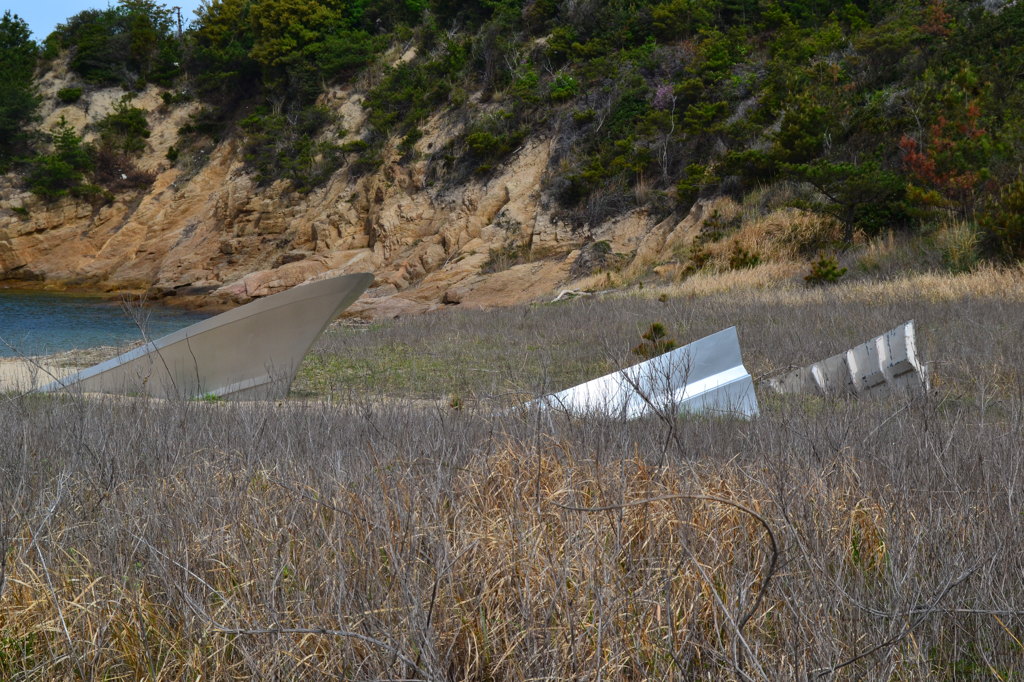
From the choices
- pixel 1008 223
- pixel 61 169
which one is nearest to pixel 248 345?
pixel 1008 223

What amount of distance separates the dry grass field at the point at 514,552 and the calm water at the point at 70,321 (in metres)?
15.5

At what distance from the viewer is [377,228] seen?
3278 cm

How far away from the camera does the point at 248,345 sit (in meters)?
8.86

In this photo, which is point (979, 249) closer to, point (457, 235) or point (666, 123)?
point (666, 123)

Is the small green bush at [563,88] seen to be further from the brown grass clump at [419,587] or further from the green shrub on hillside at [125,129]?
the brown grass clump at [419,587]

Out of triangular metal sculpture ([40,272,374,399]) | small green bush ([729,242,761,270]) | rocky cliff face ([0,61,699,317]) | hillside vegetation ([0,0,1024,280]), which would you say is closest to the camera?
triangular metal sculpture ([40,272,374,399])

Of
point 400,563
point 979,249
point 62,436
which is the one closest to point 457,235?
point 979,249

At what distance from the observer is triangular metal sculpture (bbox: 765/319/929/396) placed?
7.19 meters

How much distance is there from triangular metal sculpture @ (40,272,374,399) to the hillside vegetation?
11776 millimetres

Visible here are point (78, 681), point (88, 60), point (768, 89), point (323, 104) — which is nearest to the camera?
point (78, 681)

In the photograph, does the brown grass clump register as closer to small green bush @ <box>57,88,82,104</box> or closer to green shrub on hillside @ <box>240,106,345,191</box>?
green shrub on hillside @ <box>240,106,345,191</box>

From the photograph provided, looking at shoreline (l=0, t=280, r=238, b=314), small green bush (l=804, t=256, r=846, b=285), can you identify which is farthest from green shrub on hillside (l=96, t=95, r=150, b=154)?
small green bush (l=804, t=256, r=846, b=285)

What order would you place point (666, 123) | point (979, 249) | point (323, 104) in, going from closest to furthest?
point (979, 249) → point (666, 123) → point (323, 104)

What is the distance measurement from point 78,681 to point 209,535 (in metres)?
0.59
